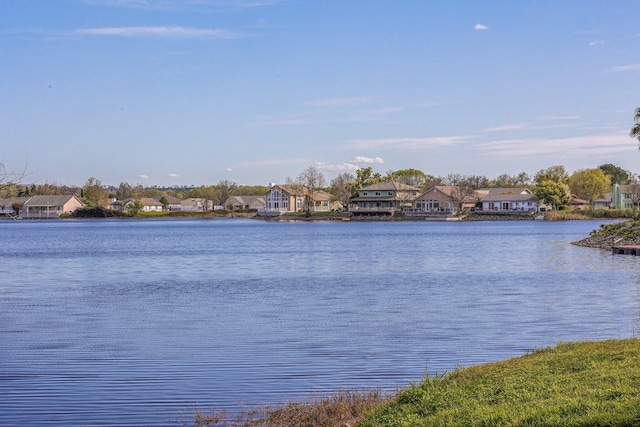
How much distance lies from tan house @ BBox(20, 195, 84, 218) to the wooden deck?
159467 mm

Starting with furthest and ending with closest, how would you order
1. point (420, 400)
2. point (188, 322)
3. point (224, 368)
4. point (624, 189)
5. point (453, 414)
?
point (624, 189) < point (188, 322) < point (224, 368) < point (420, 400) < point (453, 414)

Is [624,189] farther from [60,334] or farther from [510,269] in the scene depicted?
[60,334]

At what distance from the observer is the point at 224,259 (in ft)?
173

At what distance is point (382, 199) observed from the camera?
143 m

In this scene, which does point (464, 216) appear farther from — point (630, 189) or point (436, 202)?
point (630, 189)

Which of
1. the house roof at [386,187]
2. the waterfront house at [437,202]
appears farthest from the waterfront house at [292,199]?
the waterfront house at [437,202]

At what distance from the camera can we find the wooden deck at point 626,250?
49125 millimetres

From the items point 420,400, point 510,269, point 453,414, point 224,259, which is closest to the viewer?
point 453,414

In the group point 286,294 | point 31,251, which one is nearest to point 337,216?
point 31,251

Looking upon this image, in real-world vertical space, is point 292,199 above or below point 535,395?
above

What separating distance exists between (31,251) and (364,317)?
155 feet

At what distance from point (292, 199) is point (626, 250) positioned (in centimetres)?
11200

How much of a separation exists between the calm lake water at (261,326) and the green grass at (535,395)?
2.89m

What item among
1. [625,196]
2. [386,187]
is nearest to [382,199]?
[386,187]
